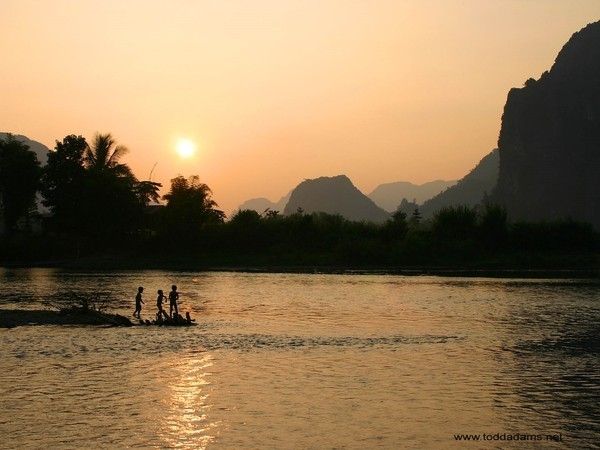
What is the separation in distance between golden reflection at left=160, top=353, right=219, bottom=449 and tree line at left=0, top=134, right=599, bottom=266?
77.1 m

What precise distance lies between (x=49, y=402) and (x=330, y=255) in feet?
280

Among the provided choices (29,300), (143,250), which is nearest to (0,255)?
(143,250)

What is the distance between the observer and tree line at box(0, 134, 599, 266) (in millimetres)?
102250

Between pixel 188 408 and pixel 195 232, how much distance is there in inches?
3568

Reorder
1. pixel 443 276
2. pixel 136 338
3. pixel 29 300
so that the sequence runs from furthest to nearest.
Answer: pixel 443 276, pixel 29 300, pixel 136 338

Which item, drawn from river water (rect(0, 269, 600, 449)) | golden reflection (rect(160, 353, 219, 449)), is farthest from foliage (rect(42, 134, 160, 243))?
golden reflection (rect(160, 353, 219, 449))

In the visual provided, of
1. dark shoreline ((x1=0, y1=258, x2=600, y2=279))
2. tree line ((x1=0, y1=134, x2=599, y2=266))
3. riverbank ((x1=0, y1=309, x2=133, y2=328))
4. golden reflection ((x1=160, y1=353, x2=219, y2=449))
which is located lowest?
golden reflection ((x1=160, y1=353, x2=219, y2=449))

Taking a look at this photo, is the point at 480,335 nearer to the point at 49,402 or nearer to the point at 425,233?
the point at 49,402

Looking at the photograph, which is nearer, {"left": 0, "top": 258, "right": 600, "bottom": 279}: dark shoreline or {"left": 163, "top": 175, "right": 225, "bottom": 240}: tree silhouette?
{"left": 0, "top": 258, "right": 600, "bottom": 279}: dark shoreline

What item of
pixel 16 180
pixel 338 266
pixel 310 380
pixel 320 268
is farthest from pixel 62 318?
pixel 16 180

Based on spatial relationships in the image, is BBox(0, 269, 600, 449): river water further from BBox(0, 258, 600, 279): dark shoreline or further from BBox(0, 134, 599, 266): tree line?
BBox(0, 134, 599, 266): tree line

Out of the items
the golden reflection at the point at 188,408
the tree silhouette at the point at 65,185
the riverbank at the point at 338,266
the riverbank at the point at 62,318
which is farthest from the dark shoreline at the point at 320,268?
the golden reflection at the point at 188,408

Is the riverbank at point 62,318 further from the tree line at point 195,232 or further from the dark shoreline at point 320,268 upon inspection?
the tree line at point 195,232

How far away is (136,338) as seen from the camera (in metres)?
32.3
